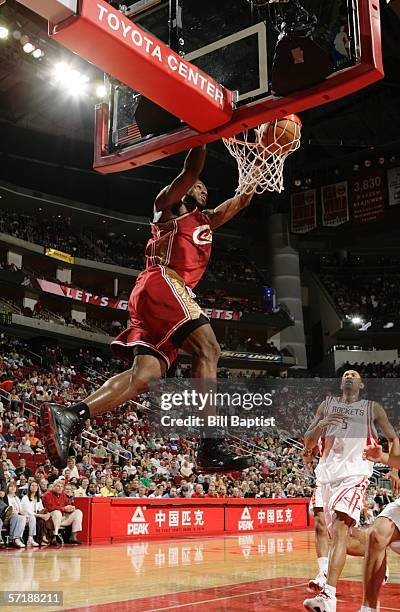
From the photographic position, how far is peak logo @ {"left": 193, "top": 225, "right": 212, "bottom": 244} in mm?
4402

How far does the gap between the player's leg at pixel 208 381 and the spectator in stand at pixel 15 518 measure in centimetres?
743

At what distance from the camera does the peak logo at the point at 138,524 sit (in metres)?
12.9

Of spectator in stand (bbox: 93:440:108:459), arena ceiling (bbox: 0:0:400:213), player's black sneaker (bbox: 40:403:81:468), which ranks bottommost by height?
player's black sneaker (bbox: 40:403:81:468)

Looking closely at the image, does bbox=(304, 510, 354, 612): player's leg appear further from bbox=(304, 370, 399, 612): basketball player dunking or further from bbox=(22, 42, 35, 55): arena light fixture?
bbox=(22, 42, 35, 55): arena light fixture

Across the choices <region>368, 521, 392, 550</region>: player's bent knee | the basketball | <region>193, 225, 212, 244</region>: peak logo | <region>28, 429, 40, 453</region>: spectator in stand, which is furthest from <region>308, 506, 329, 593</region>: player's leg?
<region>28, 429, 40, 453</region>: spectator in stand

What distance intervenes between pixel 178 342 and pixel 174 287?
360 mm

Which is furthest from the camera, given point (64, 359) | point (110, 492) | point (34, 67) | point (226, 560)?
point (64, 359)

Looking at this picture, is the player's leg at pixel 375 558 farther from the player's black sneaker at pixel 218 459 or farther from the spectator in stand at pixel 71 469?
the spectator in stand at pixel 71 469

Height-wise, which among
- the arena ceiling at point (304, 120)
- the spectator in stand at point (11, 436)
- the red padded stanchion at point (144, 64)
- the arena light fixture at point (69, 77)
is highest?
the arena ceiling at point (304, 120)

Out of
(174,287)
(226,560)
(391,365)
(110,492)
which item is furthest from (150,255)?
(391,365)

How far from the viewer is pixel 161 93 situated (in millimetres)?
3971

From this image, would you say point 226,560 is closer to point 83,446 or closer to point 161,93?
point 161,93

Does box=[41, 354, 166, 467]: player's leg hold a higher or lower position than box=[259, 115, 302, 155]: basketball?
lower

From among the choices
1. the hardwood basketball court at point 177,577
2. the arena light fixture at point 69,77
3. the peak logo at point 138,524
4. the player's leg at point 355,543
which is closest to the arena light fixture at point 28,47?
the arena light fixture at point 69,77
